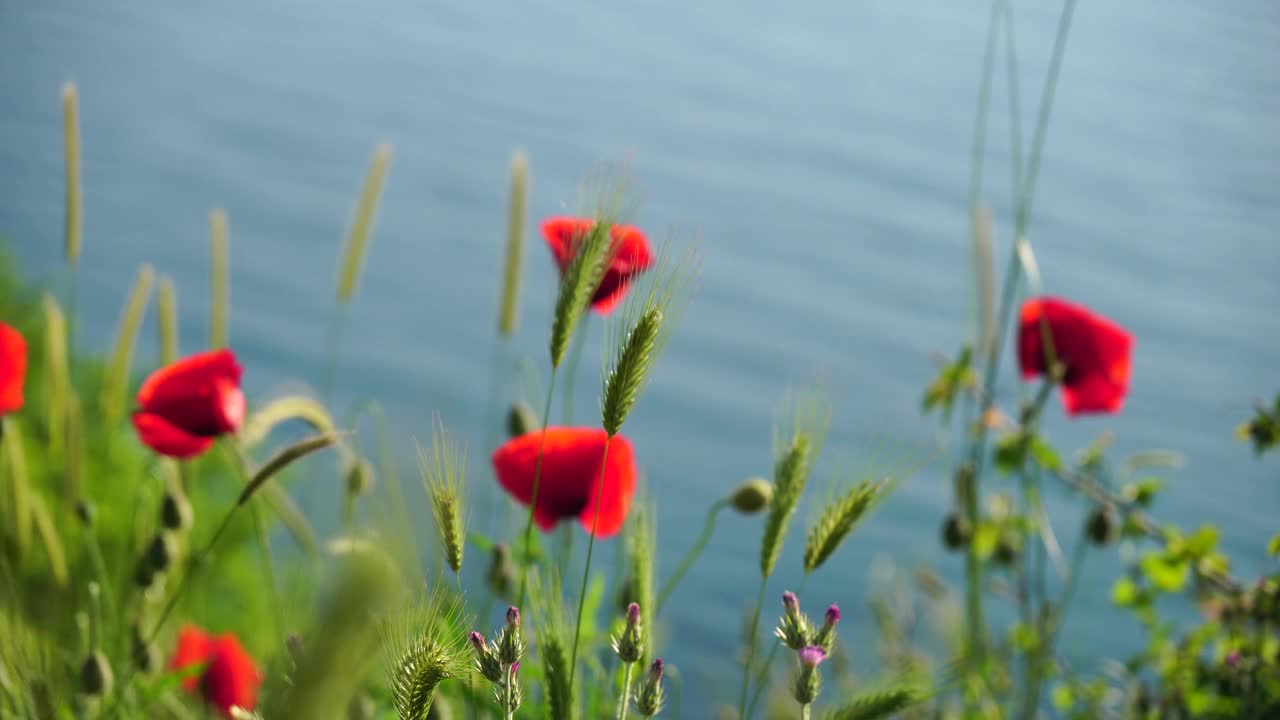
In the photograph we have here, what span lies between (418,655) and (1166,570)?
101 cm

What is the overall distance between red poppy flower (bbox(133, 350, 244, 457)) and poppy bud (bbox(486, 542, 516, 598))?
0.59 feet

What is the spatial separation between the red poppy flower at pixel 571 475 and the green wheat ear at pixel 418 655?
31cm

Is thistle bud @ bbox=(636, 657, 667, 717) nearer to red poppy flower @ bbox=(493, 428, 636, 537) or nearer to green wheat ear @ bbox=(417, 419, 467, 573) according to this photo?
green wheat ear @ bbox=(417, 419, 467, 573)

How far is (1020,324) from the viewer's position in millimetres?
1187

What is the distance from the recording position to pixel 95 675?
757 millimetres

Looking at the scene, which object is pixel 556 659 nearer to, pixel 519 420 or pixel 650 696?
pixel 650 696

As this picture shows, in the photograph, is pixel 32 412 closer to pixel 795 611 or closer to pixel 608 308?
pixel 608 308

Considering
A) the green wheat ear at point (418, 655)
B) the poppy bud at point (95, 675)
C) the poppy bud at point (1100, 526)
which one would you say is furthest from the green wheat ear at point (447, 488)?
the poppy bud at point (1100, 526)

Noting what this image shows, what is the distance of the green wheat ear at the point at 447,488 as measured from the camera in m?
0.49

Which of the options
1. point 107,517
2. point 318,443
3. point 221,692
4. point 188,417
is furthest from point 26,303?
point 318,443

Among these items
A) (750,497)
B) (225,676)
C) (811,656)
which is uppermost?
(811,656)

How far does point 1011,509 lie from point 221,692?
2.36 feet

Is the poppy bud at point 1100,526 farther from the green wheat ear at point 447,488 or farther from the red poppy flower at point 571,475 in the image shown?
the green wheat ear at point 447,488

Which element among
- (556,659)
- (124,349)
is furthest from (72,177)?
(556,659)
